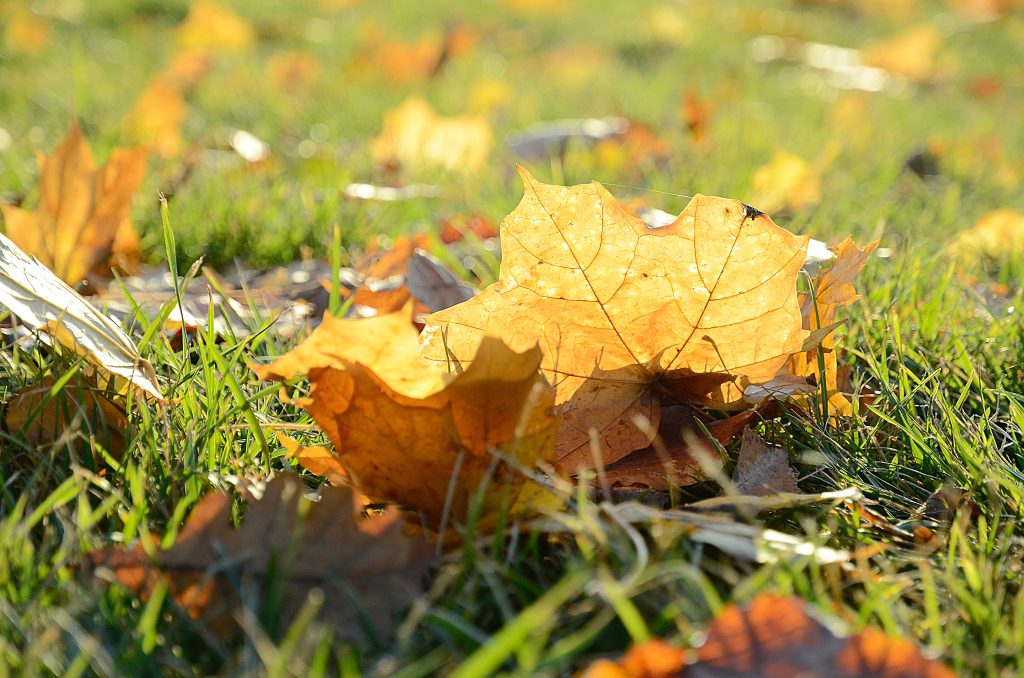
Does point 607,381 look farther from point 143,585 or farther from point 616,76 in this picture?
point 616,76

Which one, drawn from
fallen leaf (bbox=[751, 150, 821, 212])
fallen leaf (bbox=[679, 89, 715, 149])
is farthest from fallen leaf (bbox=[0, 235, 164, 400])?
fallen leaf (bbox=[679, 89, 715, 149])

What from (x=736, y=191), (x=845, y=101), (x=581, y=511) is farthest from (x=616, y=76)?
(x=581, y=511)

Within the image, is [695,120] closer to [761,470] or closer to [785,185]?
[785,185]

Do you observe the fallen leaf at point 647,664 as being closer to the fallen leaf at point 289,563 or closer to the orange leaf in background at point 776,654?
the orange leaf in background at point 776,654

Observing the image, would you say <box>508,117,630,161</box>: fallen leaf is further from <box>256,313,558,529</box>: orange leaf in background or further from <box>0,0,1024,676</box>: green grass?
<box>256,313,558,529</box>: orange leaf in background

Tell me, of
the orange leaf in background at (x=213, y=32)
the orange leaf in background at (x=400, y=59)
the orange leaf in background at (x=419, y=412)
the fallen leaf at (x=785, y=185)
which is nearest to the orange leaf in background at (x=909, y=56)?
the orange leaf in background at (x=400, y=59)

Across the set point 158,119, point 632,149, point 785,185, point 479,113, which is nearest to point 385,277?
point 785,185
